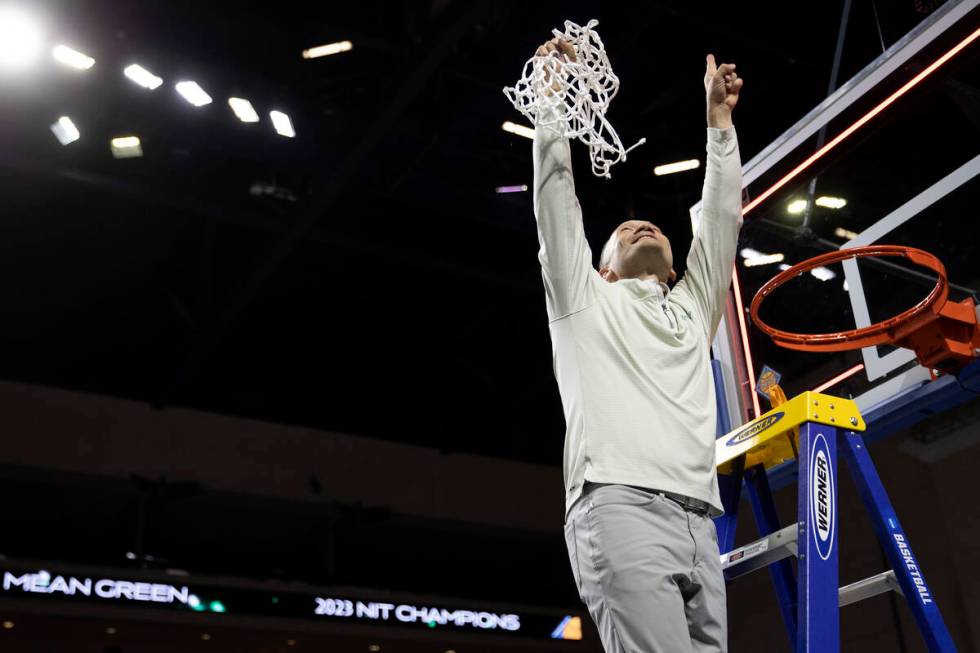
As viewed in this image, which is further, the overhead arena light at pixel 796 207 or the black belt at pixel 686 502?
the overhead arena light at pixel 796 207

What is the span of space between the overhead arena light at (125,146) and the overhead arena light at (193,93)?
1.97 ft

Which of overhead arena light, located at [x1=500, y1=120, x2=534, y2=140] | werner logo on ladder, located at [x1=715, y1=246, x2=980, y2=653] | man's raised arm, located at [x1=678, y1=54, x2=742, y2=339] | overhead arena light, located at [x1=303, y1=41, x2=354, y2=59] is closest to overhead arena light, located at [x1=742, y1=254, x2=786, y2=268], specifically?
werner logo on ladder, located at [x1=715, y1=246, x2=980, y2=653]

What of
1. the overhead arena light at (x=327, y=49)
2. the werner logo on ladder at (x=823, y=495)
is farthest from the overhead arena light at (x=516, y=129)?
the werner logo on ladder at (x=823, y=495)

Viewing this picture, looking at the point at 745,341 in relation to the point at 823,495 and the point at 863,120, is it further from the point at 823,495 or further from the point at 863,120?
the point at 823,495

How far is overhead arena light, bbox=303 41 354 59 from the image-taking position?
6.89 metres

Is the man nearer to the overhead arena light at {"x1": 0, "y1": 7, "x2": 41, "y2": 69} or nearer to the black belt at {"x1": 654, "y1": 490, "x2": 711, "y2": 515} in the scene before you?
the black belt at {"x1": 654, "y1": 490, "x2": 711, "y2": 515}

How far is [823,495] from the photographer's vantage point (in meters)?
2.40

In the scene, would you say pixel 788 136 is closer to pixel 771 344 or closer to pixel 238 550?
pixel 771 344

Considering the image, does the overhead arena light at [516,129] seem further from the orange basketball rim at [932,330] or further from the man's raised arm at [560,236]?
the man's raised arm at [560,236]

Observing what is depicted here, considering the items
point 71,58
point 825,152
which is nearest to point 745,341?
point 825,152

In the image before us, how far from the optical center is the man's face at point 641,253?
2.51 metres

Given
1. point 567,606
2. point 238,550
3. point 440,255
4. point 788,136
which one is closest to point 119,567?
point 238,550

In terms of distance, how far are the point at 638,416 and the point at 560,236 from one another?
442mm

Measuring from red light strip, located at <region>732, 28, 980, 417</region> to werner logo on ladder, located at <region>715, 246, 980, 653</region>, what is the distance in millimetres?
509
